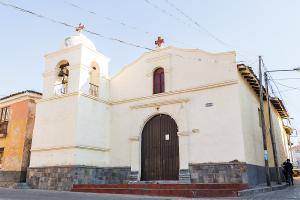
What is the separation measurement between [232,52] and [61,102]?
8.91 m

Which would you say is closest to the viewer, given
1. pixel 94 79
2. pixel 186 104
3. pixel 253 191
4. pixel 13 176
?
pixel 253 191

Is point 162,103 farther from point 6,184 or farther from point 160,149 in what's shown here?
point 6,184

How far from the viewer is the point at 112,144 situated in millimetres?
16484

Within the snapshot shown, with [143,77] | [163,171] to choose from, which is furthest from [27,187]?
[143,77]

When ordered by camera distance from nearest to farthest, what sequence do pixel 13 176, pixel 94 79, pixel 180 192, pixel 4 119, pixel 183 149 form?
pixel 180 192 → pixel 183 149 → pixel 13 176 → pixel 94 79 → pixel 4 119

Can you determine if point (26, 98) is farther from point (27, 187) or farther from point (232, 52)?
point (232, 52)

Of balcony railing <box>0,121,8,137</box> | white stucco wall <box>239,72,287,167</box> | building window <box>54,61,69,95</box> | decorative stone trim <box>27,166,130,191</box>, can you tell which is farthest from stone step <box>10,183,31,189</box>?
white stucco wall <box>239,72,287,167</box>

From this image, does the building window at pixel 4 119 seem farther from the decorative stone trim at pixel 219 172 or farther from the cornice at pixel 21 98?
the decorative stone trim at pixel 219 172

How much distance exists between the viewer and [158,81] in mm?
16219

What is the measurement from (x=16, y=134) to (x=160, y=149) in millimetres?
8639

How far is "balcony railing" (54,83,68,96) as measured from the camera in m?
16.6

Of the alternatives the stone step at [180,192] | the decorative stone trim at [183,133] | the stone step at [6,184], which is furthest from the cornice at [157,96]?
the stone step at [180,192]

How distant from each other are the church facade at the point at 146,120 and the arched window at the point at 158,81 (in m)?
0.06

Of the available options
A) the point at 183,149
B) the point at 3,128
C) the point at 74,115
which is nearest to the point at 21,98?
the point at 3,128
